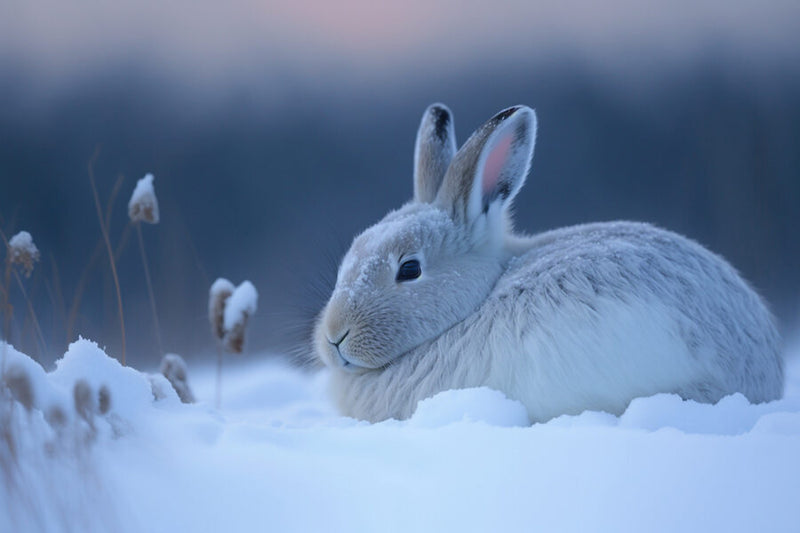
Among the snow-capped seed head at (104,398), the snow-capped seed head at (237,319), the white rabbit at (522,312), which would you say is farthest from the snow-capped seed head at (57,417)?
the snow-capped seed head at (237,319)

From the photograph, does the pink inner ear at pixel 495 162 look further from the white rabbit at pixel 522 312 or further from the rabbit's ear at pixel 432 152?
the rabbit's ear at pixel 432 152

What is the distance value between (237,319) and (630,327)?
1.69m

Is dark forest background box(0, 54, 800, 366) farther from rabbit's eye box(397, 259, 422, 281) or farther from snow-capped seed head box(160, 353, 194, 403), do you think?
rabbit's eye box(397, 259, 422, 281)

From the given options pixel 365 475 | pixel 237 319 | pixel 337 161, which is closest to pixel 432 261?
pixel 237 319

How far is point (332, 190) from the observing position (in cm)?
502

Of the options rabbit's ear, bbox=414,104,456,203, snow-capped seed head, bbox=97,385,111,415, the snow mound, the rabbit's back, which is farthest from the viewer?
rabbit's ear, bbox=414,104,456,203

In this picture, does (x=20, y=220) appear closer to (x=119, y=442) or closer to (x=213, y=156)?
(x=213, y=156)

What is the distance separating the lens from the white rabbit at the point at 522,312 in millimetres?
2248

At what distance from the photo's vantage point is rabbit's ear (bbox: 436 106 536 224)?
8.91 feet

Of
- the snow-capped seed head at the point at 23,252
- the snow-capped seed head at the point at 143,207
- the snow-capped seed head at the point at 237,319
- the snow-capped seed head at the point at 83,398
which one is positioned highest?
the snow-capped seed head at the point at 143,207

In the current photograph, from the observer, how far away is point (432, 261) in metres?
2.79

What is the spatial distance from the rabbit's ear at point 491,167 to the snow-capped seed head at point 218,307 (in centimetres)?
110

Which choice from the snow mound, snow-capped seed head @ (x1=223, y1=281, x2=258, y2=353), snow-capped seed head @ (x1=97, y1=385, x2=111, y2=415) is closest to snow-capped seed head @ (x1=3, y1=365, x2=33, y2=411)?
snow-capped seed head @ (x1=97, y1=385, x2=111, y2=415)

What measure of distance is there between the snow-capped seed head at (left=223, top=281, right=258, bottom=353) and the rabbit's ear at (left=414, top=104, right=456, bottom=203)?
89cm
